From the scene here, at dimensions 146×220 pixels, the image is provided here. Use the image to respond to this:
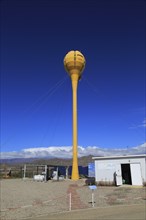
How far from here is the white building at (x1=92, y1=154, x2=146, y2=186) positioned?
25875 mm

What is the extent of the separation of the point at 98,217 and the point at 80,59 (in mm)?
32664

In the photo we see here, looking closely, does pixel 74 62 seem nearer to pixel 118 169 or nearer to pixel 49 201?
pixel 118 169

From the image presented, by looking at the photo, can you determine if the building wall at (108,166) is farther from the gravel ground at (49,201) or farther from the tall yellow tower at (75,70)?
the tall yellow tower at (75,70)

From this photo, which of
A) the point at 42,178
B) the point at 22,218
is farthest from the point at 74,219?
the point at 42,178

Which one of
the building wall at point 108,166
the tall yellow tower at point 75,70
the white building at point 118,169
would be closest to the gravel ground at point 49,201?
the white building at point 118,169

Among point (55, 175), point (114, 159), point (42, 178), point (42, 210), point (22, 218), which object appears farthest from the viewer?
point (55, 175)

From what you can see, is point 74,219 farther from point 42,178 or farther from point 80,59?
point 80,59

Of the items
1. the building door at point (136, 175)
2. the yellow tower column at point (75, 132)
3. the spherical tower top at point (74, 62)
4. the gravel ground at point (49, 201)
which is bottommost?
the gravel ground at point (49, 201)

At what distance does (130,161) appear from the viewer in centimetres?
2697

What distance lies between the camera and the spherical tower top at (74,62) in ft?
129

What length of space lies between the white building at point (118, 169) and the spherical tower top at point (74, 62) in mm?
17178

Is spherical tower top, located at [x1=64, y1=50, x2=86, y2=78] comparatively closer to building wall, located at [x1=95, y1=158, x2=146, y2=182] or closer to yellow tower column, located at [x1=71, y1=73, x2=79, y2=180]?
yellow tower column, located at [x1=71, y1=73, x2=79, y2=180]

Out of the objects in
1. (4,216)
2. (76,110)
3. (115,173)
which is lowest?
(4,216)

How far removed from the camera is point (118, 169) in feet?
89.0
